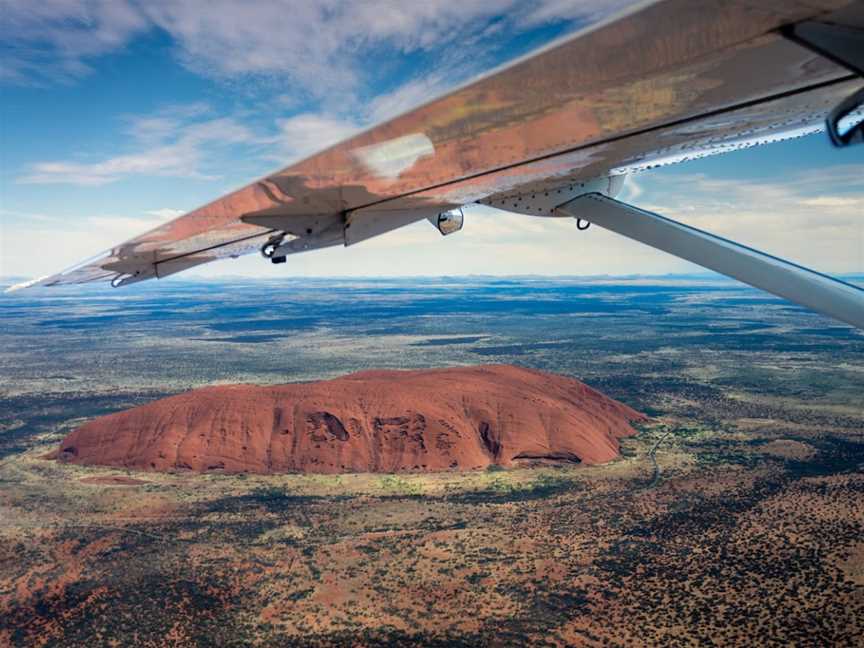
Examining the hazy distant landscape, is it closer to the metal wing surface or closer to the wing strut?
the wing strut

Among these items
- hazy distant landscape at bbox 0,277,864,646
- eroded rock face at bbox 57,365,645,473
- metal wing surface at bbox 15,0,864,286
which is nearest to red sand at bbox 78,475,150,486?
hazy distant landscape at bbox 0,277,864,646

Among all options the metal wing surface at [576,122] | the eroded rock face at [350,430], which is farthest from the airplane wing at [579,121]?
the eroded rock face at [350,430]

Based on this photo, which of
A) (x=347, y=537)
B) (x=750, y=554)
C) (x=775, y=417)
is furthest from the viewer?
(x=775, y=417)

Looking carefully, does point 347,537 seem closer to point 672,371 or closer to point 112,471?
point 112,471

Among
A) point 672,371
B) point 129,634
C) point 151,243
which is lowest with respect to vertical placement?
point 672,371

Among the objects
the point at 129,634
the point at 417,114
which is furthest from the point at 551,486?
the point at 417,114

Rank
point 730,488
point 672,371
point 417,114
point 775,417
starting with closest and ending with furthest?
point 417,114 → point 730,488 → point 775,417 → point 672,371

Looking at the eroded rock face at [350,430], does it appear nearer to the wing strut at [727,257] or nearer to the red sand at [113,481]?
the red sand at [113,481]
